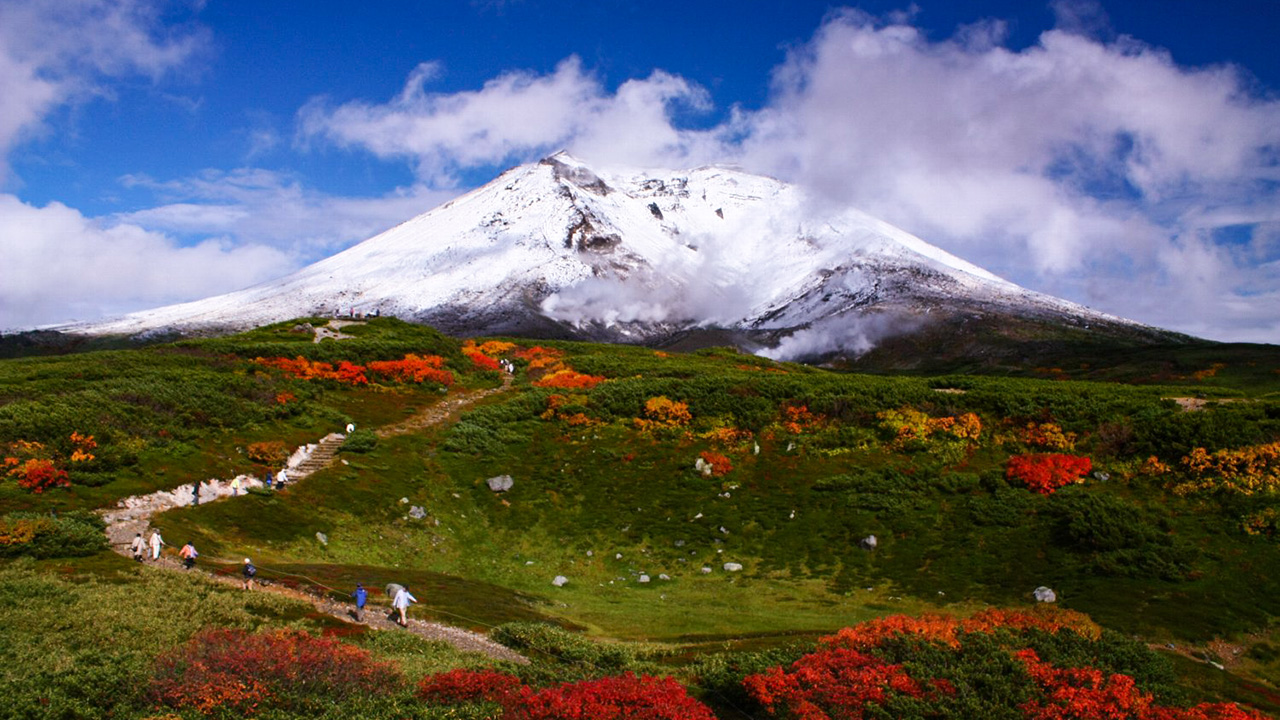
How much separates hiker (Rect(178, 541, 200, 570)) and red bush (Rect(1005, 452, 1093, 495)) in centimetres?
3359

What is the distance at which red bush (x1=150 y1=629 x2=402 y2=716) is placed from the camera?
13742mm

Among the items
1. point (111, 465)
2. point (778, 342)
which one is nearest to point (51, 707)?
point (111, 465)

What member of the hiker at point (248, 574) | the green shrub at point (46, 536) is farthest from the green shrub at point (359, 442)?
the hiker at point (248, 574)

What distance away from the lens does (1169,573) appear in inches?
988

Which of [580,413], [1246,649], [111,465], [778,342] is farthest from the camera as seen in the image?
[778,342]

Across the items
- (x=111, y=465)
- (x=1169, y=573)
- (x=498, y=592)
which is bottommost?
(x=498, y=592)

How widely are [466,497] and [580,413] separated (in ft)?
35.4

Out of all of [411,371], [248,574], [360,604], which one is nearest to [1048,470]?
[360,604]

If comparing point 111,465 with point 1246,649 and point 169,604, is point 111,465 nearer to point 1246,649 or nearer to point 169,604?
point 169,604

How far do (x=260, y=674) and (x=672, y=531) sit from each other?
20800mm

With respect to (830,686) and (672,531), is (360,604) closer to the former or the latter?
(830,686)

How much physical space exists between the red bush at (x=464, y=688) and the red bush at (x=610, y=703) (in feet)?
2.46

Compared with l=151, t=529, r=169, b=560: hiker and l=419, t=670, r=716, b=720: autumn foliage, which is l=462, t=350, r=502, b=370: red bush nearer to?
l=151, t=529, r=169, b=560: hiker

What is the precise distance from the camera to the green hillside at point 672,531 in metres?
17.0
